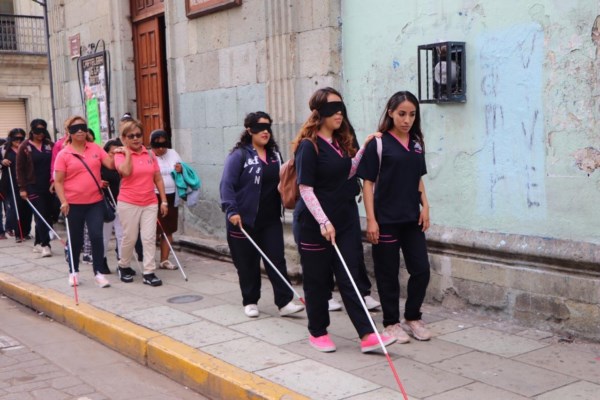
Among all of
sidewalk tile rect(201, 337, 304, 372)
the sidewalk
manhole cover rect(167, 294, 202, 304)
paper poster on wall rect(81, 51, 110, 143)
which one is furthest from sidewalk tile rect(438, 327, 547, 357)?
paper poster on wall rect(81, 51, 110, 143)

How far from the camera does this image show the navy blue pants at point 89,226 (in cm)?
798

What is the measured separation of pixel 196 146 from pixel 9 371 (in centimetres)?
479

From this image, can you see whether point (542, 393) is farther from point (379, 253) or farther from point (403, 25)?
point (403, 25)

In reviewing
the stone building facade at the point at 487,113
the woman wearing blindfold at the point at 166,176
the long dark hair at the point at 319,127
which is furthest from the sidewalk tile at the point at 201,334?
the woman wearing blindfold at the point at 166,176

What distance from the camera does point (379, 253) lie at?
5.70 meters

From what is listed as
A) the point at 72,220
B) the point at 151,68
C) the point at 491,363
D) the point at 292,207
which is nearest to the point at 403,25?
the point at 292,207

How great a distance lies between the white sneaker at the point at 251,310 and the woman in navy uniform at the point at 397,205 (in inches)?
52.7

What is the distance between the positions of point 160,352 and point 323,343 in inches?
50.4

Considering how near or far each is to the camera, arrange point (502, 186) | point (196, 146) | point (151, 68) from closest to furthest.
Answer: point (502, 186), point (196, 146), point (151, 68)

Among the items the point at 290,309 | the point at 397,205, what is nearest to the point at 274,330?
the point at 290,309

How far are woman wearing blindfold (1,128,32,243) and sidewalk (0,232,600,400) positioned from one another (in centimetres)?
428

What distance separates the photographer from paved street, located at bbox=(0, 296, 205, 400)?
532 cm

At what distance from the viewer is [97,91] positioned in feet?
41.2

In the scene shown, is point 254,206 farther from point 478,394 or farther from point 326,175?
point 478,394
